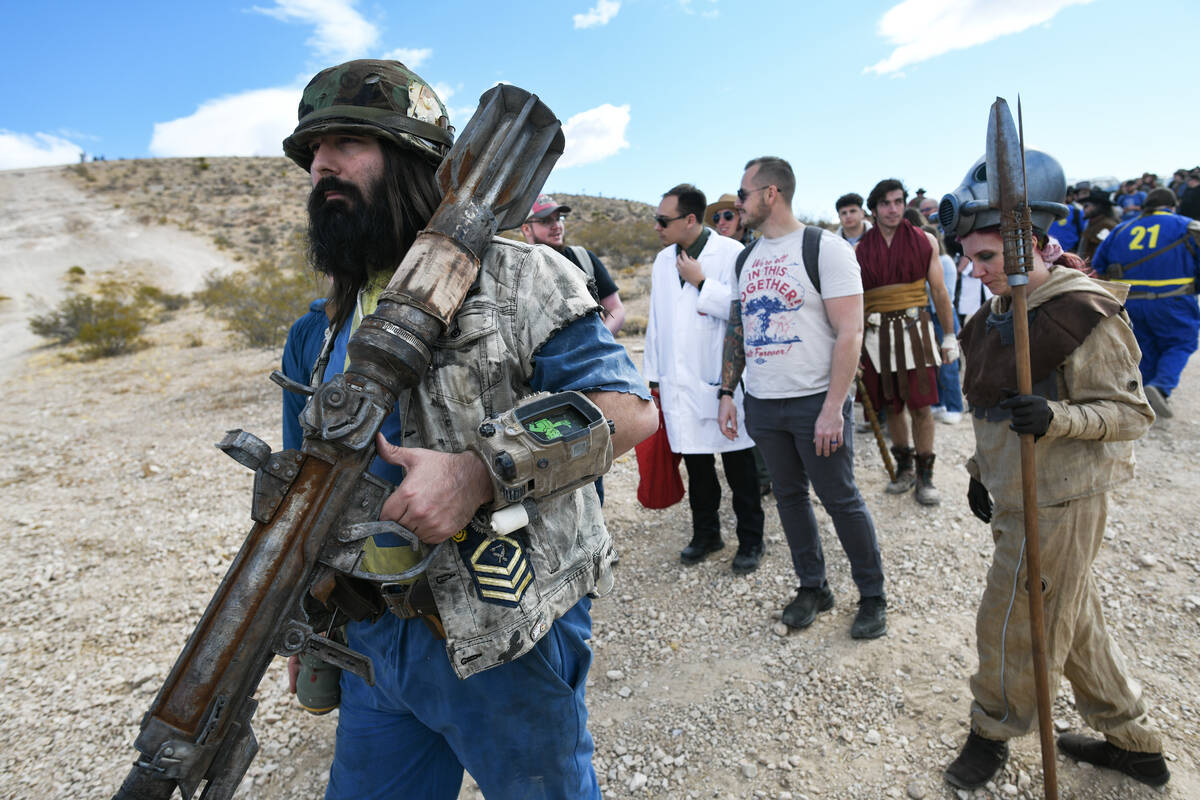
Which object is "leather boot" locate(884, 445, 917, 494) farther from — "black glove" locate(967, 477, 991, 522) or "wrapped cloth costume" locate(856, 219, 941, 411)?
"black glove" locate(967, 477, 991, 522)

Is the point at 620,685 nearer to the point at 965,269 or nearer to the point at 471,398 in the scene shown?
the point at 471,398

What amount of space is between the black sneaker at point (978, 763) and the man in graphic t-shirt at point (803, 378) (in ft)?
2.89

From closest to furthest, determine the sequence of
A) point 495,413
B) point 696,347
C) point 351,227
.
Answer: point 495,413
point 351,227
point 696,347

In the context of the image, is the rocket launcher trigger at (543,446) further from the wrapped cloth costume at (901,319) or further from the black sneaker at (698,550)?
the wrapped cloth costume at (901,319)

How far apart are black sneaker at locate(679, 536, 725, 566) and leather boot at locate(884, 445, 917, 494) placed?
5.61 feet

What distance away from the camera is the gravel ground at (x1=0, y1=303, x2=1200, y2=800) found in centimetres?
261

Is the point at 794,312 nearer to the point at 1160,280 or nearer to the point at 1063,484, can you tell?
the point at 1063,484

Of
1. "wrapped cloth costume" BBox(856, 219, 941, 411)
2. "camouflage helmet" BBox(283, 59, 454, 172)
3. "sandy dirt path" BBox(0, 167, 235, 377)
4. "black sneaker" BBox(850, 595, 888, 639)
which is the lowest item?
"black sneaker" BBox(850, 595, 888, 639)

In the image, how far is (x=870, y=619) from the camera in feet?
10.8

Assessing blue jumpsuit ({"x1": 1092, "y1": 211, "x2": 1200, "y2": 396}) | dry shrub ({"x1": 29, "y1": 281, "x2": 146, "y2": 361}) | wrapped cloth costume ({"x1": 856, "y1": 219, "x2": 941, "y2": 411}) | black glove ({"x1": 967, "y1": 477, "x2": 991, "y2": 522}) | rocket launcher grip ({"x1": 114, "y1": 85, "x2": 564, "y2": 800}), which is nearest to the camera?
rocket launcher grip ({"x1": 114, "y1": 85, "x2": 564, "y2": 800})

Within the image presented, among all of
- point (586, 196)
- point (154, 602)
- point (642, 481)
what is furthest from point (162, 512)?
point (586, 196)

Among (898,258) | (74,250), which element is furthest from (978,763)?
(74,250)

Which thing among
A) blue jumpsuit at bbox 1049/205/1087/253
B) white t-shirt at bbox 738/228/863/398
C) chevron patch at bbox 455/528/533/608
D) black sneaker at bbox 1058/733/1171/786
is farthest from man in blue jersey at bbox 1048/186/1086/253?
chevron patch at bbox 455/528/533/608

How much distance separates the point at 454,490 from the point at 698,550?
10.8 feet
